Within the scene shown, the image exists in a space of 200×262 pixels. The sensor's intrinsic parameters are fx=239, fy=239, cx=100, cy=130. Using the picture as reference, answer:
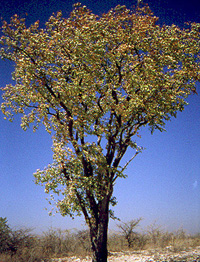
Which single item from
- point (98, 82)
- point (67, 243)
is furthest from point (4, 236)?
point (98, 82)

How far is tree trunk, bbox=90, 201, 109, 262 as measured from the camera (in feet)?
34.6

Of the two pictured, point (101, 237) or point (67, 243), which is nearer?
point (101, 237)

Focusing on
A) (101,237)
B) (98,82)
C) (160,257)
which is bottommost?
(160,257)

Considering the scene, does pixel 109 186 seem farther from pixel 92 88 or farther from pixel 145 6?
pixel 145 6

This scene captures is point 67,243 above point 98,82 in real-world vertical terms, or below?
below

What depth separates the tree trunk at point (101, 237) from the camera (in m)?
10.5

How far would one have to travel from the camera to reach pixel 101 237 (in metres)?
10.6

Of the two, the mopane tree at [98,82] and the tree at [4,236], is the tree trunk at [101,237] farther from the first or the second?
the tree at [4,236]

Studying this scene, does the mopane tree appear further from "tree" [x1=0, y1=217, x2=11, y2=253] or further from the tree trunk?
"tree" [x1=0, y1=217, x2=11, y2=253]

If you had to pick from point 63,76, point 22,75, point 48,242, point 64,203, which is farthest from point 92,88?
point 48,242

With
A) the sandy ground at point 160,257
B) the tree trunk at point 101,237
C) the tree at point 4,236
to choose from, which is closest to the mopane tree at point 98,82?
the tree trunk at point 101,237

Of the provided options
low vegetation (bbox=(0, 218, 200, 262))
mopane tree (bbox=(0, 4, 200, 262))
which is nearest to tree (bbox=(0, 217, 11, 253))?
low vegetation (bbox=(0, 218, 200, 262))

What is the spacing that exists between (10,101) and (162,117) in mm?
7608

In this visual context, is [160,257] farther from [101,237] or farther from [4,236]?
[4,236]
